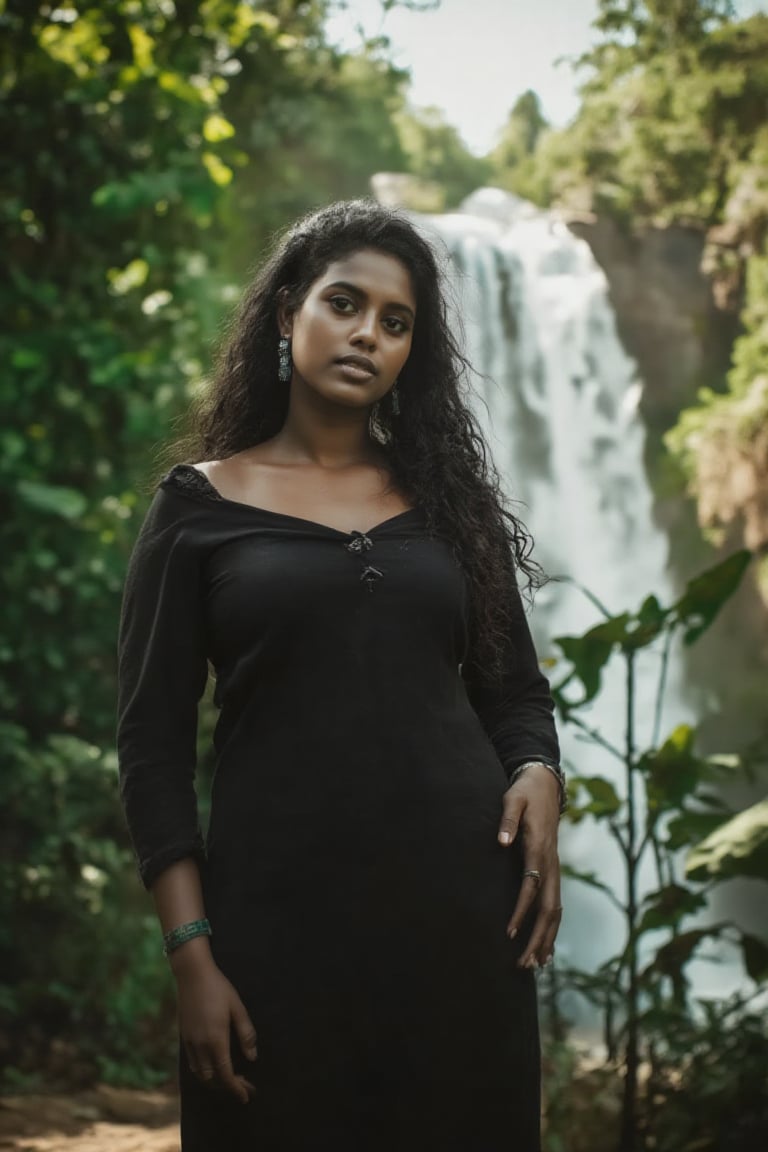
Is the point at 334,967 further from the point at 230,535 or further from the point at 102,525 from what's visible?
the point at 102,525

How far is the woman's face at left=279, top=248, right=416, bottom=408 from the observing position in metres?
1.58

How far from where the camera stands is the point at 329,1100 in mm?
1367

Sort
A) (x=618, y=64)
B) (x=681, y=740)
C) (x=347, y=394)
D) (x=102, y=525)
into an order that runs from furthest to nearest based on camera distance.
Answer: (x=618, y=64), (x=102, y=525), (x=681, y=740), (x=347, y=394)

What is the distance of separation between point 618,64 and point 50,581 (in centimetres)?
363

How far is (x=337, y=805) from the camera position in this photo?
55.4 inches

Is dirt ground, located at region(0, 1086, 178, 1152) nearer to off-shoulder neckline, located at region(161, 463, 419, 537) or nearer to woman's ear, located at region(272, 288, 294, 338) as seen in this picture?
off-shoulder neckline, located at region(161, 463, 419, 537)

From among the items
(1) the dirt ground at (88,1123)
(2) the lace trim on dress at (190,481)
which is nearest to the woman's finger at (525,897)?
(2) the lace trim on dress at (190,481)

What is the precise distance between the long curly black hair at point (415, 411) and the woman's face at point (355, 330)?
35 millimetres

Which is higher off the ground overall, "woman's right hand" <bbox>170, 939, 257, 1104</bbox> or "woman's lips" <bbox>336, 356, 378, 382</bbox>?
"woman's lips" <bbox>336, 356, 378, 382</bbox>

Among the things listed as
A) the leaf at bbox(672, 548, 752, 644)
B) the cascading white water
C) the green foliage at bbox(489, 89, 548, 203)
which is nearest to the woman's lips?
the leaf at bbox(672, 548, 752, 644)

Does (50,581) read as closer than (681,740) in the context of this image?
No

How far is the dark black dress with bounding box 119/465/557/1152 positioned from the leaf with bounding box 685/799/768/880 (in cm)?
137

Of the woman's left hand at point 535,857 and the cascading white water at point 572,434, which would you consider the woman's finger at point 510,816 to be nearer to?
the woman's left hand at point 535,857

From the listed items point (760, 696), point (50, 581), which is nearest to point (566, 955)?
point (760, 696)
